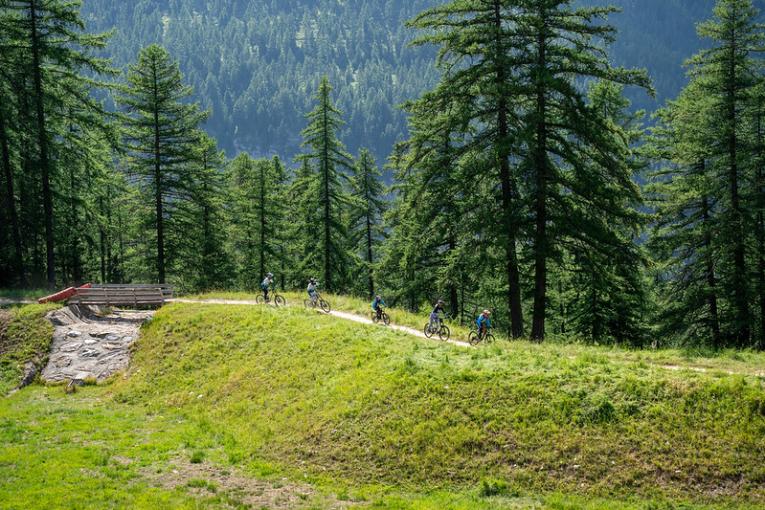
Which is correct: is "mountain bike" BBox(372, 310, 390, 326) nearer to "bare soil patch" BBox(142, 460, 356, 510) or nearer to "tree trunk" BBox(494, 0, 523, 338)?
"tree trunk" BBox(494, 0, 523, 338)

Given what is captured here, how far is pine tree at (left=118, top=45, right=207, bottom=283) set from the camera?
32469 millimetres

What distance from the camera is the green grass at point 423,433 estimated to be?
41.8ft

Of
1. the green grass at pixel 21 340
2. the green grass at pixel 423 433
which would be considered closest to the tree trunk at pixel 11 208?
the green grass at pixel 21 340

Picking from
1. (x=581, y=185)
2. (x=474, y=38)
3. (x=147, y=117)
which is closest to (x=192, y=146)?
(x=147, y=117)

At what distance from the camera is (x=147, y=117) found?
108ft

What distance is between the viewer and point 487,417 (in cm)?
1504

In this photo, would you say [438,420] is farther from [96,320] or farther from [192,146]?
[192,146]

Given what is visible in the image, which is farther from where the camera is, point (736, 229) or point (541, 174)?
point (736, 229)

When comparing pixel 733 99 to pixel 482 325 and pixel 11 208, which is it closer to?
pixel 482 325

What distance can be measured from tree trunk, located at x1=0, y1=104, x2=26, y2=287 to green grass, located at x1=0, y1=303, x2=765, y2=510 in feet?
39.6

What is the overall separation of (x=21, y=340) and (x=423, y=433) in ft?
64.7

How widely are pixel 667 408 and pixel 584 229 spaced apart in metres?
7.64

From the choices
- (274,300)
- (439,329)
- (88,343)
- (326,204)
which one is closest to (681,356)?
(439,329)

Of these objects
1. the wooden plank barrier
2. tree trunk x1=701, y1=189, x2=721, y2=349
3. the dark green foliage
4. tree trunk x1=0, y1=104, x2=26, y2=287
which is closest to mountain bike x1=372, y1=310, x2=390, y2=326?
the wooden plank barrier
